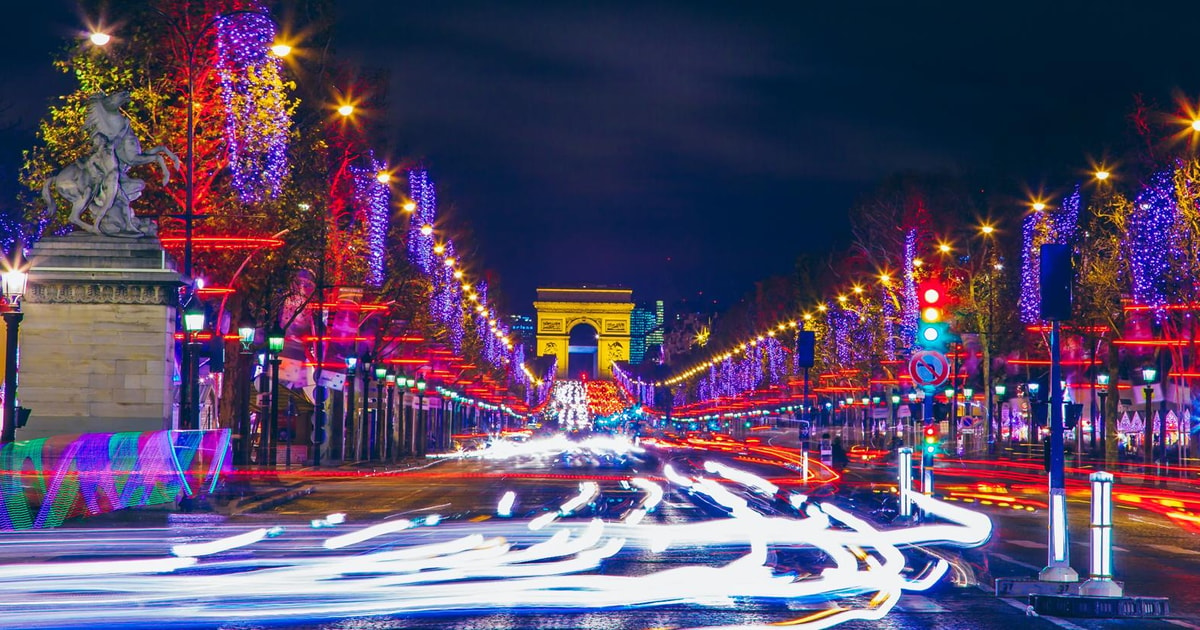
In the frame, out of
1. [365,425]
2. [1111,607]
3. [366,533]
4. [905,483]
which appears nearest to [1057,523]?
[1111,607]

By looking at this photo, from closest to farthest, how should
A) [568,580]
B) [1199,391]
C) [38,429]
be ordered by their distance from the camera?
1. [568,580]
2. [38,429]
3. [1199,391]

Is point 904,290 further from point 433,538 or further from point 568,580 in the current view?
point 568,580

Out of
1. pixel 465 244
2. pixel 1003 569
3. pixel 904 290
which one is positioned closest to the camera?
pixel 1003 569

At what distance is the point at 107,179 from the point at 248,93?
7969 millimetres

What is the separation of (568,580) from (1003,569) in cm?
571

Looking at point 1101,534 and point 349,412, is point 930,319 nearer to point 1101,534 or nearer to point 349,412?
point 1101,534

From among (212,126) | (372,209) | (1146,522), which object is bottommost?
(1146,522)

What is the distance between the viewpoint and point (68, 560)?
57.4 feet

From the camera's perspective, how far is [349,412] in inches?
2640

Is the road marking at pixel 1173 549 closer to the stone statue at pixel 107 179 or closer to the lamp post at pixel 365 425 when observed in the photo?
the stone statue at pixel 107 179

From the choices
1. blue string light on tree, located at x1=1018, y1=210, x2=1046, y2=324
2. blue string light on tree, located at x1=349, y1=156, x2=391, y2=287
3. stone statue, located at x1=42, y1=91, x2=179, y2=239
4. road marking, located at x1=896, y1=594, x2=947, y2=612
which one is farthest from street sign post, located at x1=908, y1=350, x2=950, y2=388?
blue string light on tree, located at x1=1018, y1=210, x2=1046, y2=324

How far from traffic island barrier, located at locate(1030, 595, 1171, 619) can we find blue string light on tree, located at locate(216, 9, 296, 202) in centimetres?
2805

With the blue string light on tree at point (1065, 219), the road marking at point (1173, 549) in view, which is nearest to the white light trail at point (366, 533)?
the road marking at point (1173, 549)

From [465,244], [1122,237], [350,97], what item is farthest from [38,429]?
[465,244]
